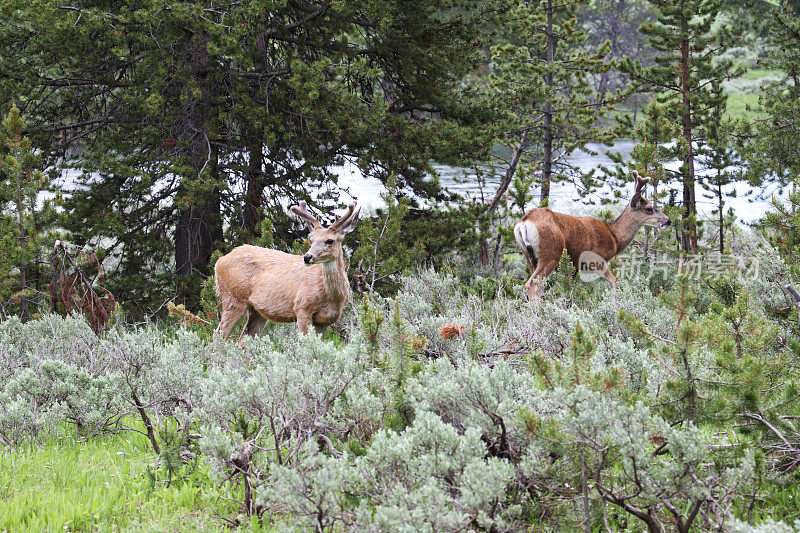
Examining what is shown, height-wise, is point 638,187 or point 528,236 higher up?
point 638,187

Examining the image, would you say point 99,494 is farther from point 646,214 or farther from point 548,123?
point 548,123

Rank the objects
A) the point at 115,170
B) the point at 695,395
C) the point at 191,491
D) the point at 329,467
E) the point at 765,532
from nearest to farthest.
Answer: the point at 765,532
the point at 329,467
the point at 695,395
the point at 191,491
the point at 115,170

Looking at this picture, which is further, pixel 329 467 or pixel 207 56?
pixel 207 56

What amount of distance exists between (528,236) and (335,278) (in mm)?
2884

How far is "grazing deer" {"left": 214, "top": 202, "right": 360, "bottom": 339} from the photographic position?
5.52m

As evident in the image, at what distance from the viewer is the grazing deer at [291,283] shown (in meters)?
5.52

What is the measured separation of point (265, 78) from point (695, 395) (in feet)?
26.0

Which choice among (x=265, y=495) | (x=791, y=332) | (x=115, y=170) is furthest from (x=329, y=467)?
(x=115, y=170)

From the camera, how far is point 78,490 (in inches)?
132

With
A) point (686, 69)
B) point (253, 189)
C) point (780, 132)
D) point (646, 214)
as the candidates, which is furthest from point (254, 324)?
point (780, 132)

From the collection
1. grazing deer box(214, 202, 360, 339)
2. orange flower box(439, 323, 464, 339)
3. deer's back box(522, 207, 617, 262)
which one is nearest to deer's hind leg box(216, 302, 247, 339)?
grazing deer box(214, 202, 360, 339)

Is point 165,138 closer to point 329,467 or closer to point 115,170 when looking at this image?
point 115,170

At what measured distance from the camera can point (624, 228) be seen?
326 inches

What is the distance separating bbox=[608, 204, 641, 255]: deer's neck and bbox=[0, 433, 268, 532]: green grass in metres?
6.26
